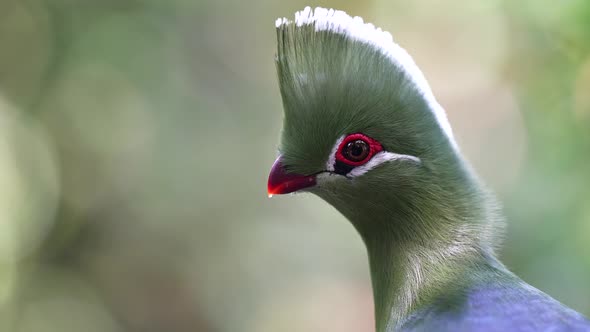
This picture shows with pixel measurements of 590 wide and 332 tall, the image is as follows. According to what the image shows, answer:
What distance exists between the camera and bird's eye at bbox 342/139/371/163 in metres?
1.76

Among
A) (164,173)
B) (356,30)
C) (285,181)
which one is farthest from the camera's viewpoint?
(164,173)

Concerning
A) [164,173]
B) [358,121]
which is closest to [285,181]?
[358,121]

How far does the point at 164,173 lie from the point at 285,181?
12.7ft

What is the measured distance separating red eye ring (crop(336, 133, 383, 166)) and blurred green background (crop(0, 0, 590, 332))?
322 centimetres

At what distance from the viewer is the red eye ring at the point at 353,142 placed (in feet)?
5.77

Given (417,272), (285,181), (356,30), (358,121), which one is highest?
(356,30)

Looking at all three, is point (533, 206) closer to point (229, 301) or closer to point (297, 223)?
point (297, 223)

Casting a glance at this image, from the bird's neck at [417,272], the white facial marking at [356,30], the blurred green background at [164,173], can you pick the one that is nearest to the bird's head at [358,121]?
the white facial marking at [356,30]

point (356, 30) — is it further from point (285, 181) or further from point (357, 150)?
point (285, 181)

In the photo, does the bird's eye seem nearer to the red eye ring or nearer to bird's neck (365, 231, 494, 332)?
the red eye ring

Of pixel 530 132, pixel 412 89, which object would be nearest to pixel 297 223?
pixel 530 132

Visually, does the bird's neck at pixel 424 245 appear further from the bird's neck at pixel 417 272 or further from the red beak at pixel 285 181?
the red beak at pixel 285 181

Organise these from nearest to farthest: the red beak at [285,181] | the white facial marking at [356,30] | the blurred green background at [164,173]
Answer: the white facial marking at [356,30] → the red beak at [285,181] → the blurred green background at [164,173]

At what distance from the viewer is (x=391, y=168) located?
1.78m
